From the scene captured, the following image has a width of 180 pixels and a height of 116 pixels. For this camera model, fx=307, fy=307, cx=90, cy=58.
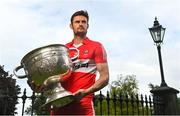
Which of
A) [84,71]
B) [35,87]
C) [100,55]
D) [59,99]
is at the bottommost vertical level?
[59,99]

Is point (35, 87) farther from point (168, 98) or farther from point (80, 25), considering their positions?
point (168, 98)

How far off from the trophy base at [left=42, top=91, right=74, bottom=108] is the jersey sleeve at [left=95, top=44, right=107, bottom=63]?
480mm

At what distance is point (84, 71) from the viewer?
9.33 feet

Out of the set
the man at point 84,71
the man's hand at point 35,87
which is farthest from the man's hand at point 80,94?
the man's hand at point 35,87

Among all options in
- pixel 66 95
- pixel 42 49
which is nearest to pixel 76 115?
pixel 66 95

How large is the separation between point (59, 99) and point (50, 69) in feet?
0.97

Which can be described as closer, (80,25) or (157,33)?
(80,25)

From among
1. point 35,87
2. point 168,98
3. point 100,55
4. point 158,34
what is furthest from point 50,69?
point 158,34

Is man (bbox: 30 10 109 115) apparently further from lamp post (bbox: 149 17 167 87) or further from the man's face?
lamp post (bbox: 149 17 167 87)

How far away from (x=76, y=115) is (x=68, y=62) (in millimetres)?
476

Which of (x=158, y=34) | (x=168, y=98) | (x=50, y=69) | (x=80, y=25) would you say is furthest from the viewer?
(x=158, y=34)

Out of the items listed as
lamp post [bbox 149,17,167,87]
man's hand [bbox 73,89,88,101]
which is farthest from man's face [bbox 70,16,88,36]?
lamp post [bbox 149,17,167,87]

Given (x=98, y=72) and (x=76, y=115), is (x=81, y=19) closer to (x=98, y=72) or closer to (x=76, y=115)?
(x=98, y=72)

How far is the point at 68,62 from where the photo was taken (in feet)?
9.08
